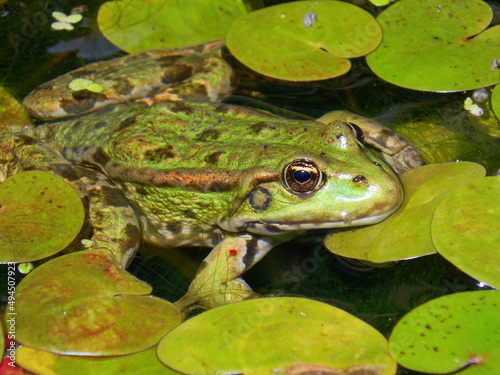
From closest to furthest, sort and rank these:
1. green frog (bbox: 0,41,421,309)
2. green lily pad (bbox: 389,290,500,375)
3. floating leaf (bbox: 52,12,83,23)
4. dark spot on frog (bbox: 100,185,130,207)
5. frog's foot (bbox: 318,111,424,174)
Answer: green lily pad (bbox: 389,290,500,375) → green frog (bbox: 0,41,421,309) → dark spot on frog (bbox: 100,185,130,207) → frog's foot (bbox: 318,111,424,174) → floating leaf (bbox: 52,12,83,23)

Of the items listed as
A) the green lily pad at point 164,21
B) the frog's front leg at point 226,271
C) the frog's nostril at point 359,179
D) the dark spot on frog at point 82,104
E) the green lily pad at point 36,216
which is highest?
the green lily pad at point 164,21

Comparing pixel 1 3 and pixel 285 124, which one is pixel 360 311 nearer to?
pixel 285 124

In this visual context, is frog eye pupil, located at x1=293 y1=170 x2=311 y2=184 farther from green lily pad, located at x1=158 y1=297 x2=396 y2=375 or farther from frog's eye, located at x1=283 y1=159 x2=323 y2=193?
green lily pad, located at x1=158 y1=297 x2=396 y2=375

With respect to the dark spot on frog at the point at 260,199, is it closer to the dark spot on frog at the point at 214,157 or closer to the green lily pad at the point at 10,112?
the dark spot on frog at the point at 214,157

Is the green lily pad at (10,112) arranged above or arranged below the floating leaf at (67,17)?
below

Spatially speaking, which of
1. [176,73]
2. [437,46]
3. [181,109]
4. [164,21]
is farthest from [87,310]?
[437,46]

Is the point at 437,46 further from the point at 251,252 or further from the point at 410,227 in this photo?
the point at 251,252

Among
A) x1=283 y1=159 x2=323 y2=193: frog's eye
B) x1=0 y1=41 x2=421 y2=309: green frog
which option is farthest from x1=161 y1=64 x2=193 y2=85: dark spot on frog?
x1=283 y1=159 x2=323 y2=193: frog's eye

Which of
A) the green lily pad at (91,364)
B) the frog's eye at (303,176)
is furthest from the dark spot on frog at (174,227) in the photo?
the green lily pad at (91,364)
